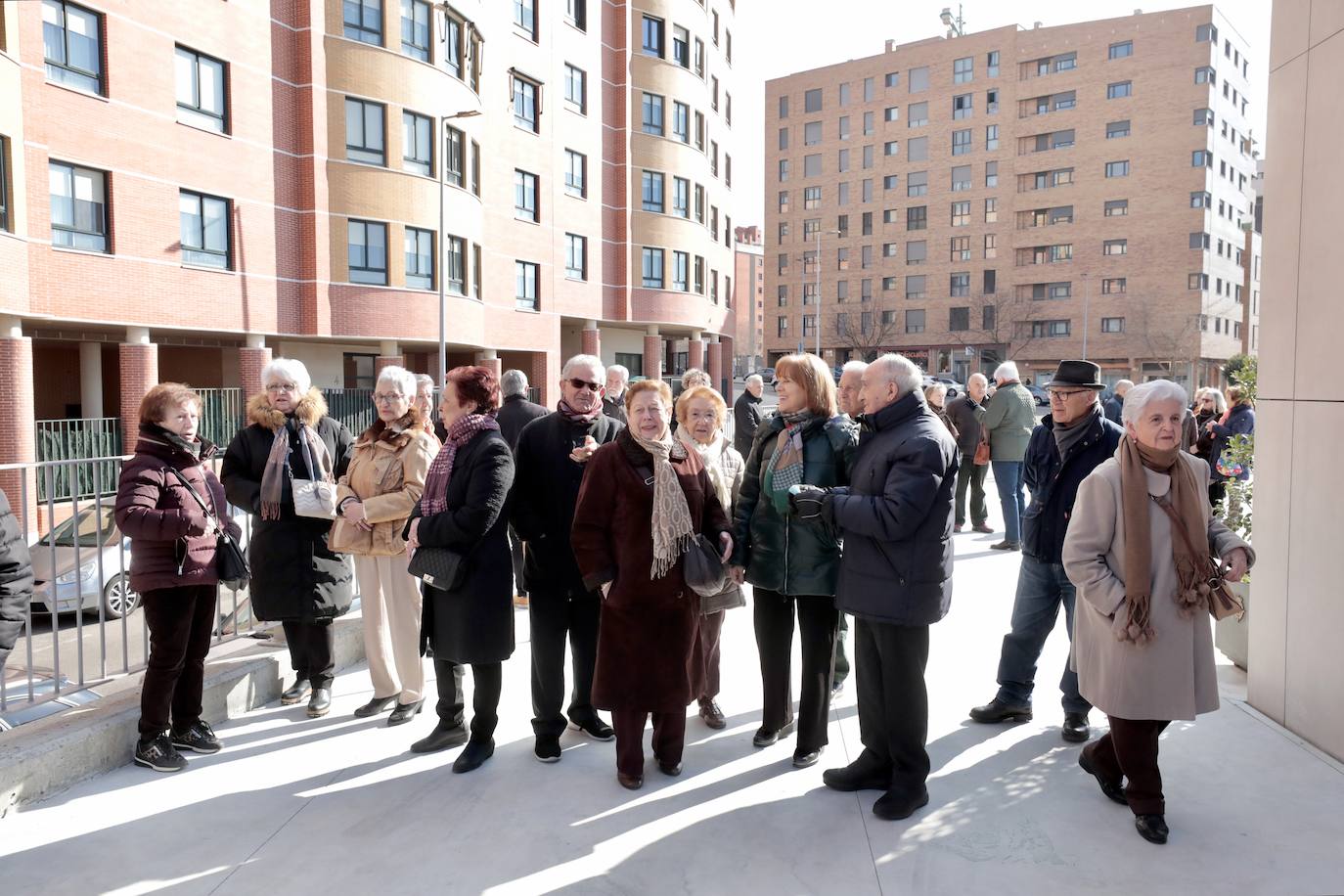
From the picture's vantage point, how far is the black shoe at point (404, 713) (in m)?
5.16

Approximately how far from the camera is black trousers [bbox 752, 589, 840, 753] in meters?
4.45

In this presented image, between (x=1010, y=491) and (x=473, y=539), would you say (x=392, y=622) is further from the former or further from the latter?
(x=1010, y=491)

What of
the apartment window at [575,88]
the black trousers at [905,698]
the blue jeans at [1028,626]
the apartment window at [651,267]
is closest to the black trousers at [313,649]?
the black trousers at [905,698]

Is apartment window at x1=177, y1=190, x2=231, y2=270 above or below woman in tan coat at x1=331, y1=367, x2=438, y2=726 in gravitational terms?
above

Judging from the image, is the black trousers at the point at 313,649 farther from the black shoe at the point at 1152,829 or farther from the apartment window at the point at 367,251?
the apartment window at the point at 367,251

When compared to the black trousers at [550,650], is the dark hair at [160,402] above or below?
above

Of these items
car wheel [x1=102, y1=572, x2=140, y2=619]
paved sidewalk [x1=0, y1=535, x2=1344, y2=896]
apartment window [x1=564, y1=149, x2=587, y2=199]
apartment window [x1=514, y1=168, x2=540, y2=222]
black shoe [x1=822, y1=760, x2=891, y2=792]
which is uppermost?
apartment window [x1=564, y1=149, x2=587, y2=199]

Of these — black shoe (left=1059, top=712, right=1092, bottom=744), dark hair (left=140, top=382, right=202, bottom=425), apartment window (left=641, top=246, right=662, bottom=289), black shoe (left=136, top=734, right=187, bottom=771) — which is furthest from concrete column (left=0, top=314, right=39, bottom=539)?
apartment window (left=641, top=246, right=662, bottom=289)

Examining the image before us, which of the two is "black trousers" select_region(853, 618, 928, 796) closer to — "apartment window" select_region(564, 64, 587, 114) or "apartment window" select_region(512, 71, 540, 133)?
"apartment window" select_region(512, 71, 540, 133)

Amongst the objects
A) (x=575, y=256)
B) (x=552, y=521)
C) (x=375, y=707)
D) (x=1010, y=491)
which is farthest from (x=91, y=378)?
(x=552, y=521)

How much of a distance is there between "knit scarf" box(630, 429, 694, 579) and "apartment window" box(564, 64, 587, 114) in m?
32.0

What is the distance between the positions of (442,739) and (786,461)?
2333 millimetres

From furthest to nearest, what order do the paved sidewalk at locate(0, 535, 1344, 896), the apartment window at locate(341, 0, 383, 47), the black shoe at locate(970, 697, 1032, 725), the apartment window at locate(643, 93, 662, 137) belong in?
the apartment window at locate(643, 93, 662, 137)
the apartment window at locate(341, 0, 383, 47)
the black shoe at locate(970, 697, 1032, 725)
the paved sidewalk at locate(0, 535, 1344, 896)

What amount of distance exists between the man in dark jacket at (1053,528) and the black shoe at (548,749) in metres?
2.33
